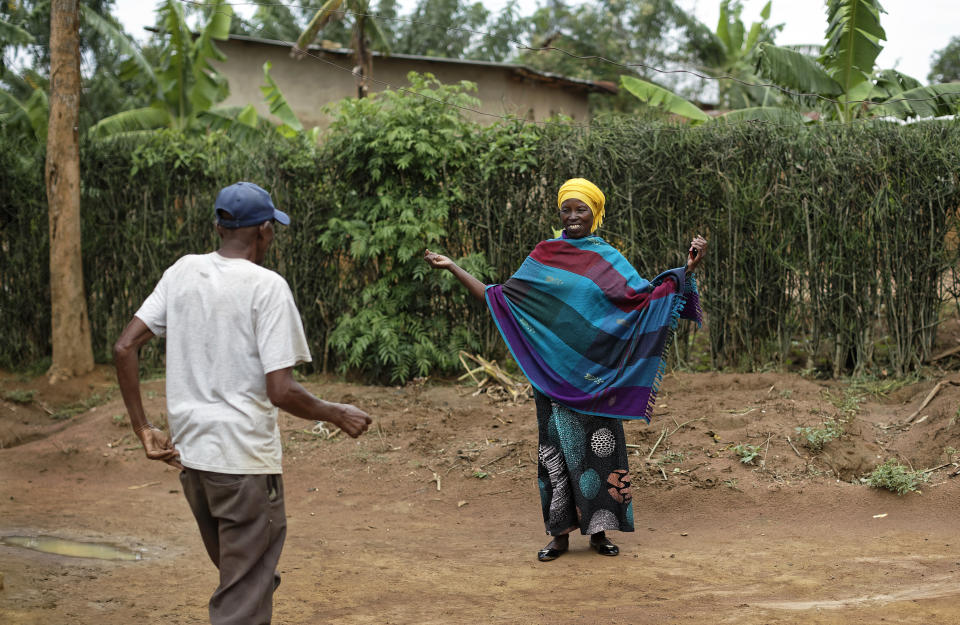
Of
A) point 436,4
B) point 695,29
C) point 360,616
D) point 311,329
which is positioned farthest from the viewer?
point 436,4

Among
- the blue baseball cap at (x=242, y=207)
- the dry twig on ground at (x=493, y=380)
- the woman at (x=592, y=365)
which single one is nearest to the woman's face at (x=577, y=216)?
the woman at (x=592, y=365)

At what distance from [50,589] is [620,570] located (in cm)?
300

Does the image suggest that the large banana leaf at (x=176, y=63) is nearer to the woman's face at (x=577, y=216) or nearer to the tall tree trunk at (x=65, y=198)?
the tall tree trunk at (x=65, y=198)

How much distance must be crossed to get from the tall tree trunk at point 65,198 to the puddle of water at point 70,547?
5.16 meters

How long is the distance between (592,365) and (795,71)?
7.53m

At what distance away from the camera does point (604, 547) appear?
5121 mm

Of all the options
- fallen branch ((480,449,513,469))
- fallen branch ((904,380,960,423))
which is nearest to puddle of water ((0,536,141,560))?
fallen branch ((480,449,513,469))

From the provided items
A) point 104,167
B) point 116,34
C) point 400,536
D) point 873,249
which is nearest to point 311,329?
point 104,167

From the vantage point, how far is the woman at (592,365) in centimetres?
502

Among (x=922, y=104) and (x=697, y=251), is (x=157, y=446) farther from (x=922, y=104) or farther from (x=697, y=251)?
(x=922, y=104)

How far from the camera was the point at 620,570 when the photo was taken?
191 inches

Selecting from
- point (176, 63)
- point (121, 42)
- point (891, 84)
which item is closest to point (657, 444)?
point (891, 84)

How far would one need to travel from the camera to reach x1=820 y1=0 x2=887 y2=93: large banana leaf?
10.5 metres

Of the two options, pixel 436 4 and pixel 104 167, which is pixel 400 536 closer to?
pixel 104 167
